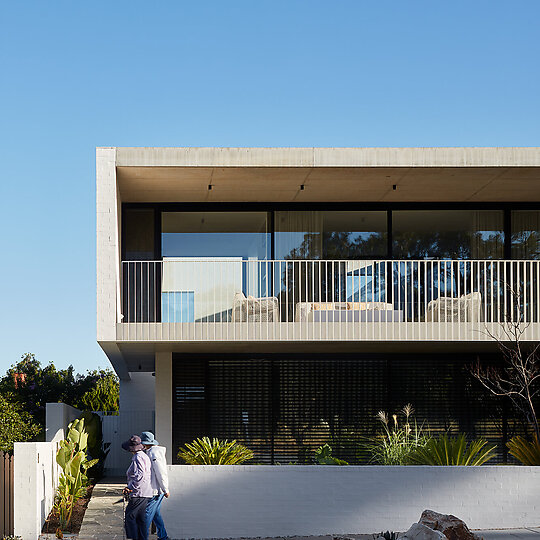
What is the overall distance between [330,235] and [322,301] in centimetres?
209

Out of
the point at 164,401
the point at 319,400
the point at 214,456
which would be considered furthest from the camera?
the point at 319,400

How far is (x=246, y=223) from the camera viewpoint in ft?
60.0

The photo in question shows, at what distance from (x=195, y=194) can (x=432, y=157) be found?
489 cm

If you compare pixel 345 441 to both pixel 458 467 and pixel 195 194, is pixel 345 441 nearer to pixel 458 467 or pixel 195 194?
pixel 458 467

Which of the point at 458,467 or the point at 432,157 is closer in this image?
the point at 458,467

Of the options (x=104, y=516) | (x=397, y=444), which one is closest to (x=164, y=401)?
(x=104, y=516)

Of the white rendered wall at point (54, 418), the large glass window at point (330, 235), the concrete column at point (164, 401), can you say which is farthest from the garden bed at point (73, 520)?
the large glass window at point (330, 235)

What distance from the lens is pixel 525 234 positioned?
18516mm

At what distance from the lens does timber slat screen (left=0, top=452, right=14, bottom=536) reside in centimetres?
1231

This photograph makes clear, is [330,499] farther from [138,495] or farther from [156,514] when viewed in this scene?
[138,495]

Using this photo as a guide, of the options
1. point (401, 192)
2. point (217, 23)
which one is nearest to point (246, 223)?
point (401, 192)

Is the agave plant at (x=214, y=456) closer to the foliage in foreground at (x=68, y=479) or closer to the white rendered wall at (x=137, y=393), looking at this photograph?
the foliage in foreground at (x=68, y=479)

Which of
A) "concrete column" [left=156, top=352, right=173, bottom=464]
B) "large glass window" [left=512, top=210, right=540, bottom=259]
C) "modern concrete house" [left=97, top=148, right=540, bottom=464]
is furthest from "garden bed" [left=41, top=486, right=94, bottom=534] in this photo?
"large glass window" [left=512, top=210, right=540, bottom=259]

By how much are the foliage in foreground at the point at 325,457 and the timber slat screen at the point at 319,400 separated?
51 centimetres
